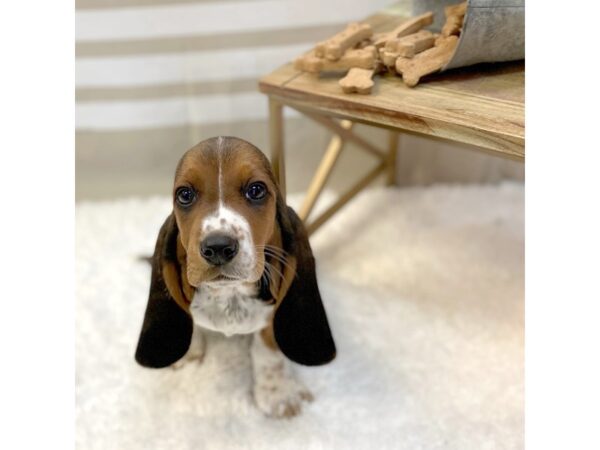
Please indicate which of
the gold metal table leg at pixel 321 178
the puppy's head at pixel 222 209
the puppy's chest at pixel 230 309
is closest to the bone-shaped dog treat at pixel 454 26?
the gold metal table leg at pixel 321 178

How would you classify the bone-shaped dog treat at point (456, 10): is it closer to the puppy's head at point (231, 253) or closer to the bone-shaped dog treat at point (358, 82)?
the bone-shaped dog treat at point (358, 82)

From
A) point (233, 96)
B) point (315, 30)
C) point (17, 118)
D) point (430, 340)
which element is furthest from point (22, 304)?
point (315, 30)

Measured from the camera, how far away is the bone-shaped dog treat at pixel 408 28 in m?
1.27

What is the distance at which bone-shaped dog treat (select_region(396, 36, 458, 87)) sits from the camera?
120cm

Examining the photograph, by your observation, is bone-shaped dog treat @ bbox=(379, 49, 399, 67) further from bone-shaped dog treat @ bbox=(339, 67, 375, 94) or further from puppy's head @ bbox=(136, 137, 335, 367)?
puppy's head @ bbox=(136, 137, 335, 367)

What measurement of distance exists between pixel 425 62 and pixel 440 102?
103 millimetres

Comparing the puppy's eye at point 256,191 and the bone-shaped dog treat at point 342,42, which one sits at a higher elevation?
the bone-shaped dog treat at point 342,42

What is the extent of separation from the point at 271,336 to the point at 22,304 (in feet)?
1.50

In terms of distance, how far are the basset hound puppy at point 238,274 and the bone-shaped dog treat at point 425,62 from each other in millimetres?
351

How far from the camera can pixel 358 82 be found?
3.92ft

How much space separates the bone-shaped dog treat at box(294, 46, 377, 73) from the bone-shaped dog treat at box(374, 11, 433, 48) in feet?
0.10

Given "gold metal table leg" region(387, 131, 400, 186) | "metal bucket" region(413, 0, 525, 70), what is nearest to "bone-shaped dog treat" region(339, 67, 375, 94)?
"metal bucket" region(413, 0, 525, 70)

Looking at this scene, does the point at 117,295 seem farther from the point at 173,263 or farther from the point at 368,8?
the point at 368,8

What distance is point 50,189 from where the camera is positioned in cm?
106
